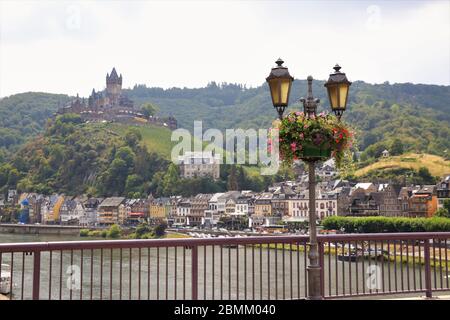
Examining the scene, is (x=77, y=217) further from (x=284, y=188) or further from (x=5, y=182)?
(x=284, y=188)

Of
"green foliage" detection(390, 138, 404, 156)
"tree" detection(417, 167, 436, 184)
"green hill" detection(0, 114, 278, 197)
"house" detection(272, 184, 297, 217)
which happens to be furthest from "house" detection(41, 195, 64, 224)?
"tree" detection(417, 167, 436, 184)

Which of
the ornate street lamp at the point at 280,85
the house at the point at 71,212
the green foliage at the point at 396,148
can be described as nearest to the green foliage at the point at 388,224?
the green foliage at the point at 396,148

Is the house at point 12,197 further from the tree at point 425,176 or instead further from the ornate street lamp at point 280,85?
the ornate street lamp at point 280,85

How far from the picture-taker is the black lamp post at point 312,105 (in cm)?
761

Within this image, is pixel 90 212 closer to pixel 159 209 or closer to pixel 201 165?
pixel 159 209

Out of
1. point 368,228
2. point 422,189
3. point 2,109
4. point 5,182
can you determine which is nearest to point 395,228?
point 368,228

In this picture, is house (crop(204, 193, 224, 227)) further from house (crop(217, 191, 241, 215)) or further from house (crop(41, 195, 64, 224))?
house (crop(41, 195, 64, 224))

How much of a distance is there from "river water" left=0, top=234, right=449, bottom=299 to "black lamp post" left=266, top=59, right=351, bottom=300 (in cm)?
46

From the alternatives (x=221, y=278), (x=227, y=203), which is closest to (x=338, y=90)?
(x=221, y=278)

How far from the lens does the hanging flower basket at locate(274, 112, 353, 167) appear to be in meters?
Result: 7.82

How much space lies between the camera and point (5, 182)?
14488cm

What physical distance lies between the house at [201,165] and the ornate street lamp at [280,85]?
119696 mm

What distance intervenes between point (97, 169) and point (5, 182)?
2446 centimetres

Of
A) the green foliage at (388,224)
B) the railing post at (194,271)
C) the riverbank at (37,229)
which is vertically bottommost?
the riverbank at (37,229)
